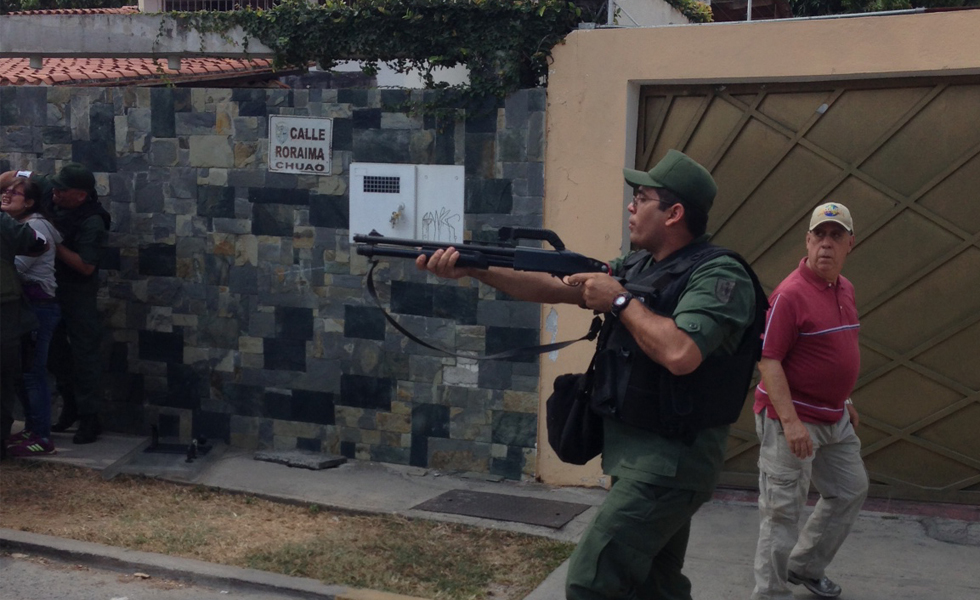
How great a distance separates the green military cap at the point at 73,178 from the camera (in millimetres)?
6977

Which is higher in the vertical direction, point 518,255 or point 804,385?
point 518,255

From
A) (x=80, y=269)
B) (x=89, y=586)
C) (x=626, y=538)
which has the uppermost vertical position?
(x=80, y=269)

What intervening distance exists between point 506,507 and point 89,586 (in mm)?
2297

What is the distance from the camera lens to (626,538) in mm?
3252

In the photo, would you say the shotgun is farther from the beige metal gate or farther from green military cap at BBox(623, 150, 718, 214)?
the beige metal gate

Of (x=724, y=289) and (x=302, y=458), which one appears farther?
(x=302, y=458)

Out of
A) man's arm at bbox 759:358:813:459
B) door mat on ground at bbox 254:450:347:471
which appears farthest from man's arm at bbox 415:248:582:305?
door mat on ground at bbox 254:450:347:471

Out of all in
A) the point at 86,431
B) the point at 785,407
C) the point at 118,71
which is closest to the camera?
the point at 785,407

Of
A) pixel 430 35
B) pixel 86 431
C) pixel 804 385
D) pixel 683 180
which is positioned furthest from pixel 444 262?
pixel 86 431

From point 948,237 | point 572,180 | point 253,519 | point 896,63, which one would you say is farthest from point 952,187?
point 253,519

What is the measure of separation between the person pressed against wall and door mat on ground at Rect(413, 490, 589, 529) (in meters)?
2.74

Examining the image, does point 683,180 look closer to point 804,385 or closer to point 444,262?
point 444,262

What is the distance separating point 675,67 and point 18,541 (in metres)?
4.48

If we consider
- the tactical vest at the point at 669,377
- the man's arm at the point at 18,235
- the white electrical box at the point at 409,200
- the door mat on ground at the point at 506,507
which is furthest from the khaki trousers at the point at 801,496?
the man's arm at the point at 18,235
